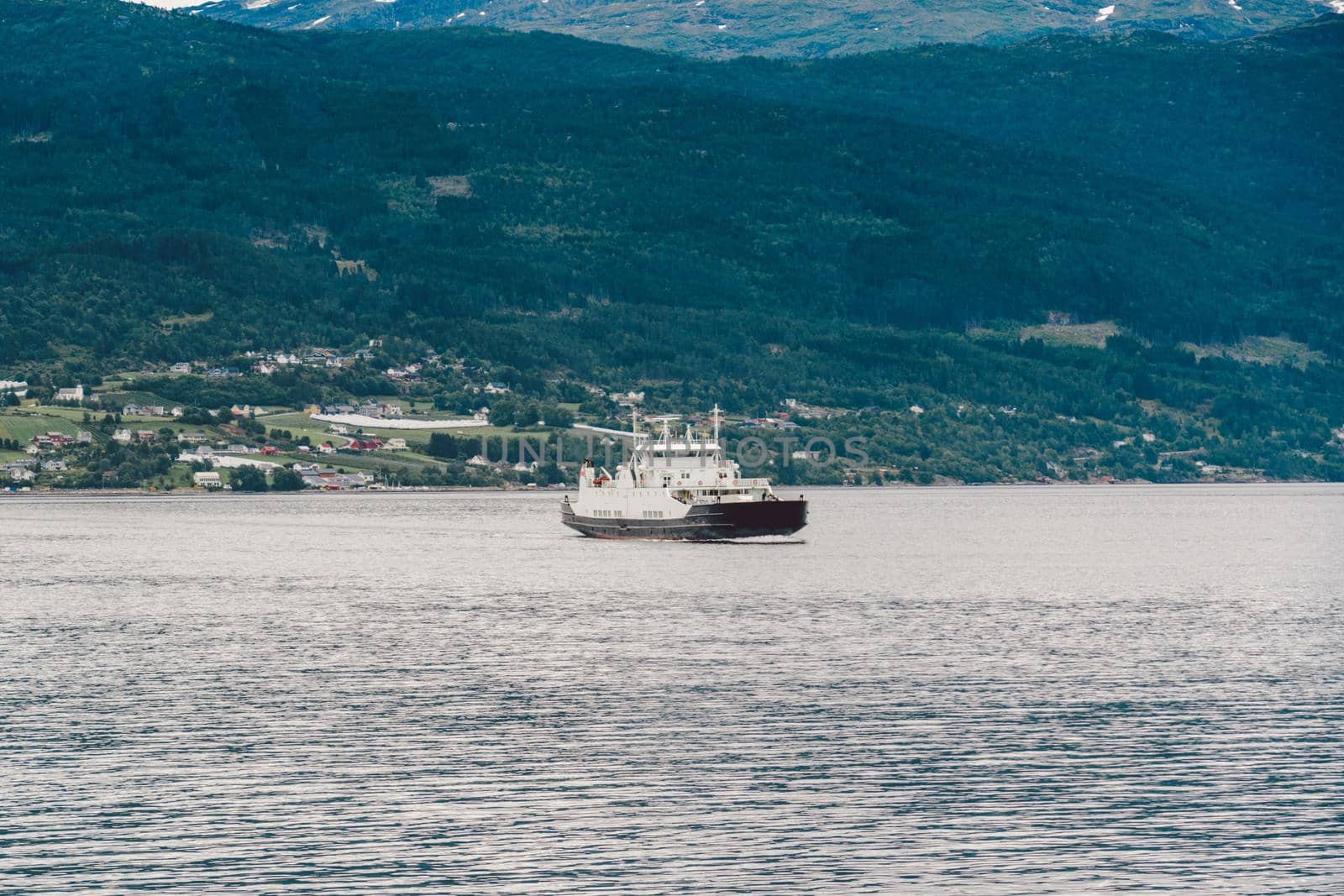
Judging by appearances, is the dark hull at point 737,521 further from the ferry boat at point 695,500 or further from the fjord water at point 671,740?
the fjord water at point 671,740

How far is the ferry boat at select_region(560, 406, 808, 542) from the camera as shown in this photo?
156m

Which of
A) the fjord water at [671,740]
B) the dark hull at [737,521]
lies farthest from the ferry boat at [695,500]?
the fjord water at [671,740]

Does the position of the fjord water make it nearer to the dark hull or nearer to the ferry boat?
the dark hull

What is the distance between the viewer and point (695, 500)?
15762 centimetres

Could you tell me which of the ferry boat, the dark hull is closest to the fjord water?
the dark hull

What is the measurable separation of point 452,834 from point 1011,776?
16.3 m

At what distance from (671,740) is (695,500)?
328 feet

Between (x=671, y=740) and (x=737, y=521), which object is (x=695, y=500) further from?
(x=671, y=740)

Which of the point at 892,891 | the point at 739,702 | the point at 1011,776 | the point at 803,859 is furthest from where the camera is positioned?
the point at 739,702

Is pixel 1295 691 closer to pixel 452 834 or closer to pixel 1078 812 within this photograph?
pixel 1078 812

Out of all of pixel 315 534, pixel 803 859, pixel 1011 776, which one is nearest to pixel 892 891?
pixel 803 859

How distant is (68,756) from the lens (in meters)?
55.2

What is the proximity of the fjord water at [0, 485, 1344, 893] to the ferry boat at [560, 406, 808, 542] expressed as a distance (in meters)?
39.9

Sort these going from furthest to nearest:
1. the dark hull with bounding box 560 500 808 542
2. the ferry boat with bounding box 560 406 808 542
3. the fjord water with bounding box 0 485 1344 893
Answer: the ferry boat with bounding box 560 406 808 542 < the dark hull with bounding box 560 500 808 542 < the fjord water with bounding box 0 485 1344 893
